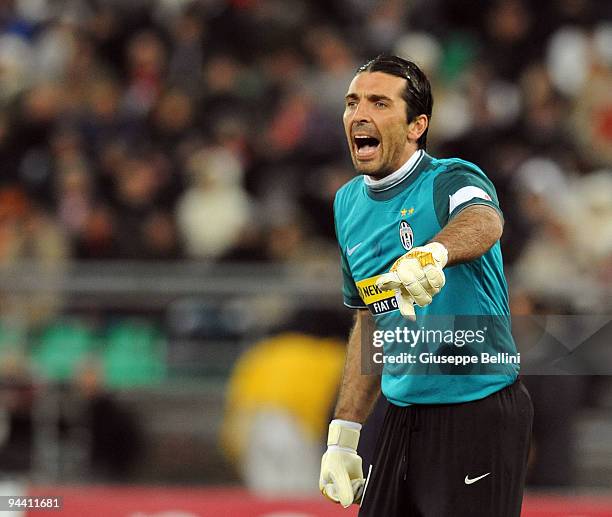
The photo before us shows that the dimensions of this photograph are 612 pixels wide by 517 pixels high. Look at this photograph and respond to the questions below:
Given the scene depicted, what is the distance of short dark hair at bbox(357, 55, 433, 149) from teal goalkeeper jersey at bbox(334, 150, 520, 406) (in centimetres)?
14

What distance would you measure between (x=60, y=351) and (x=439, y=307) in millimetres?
4555

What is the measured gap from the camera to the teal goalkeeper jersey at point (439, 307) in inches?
→ 145

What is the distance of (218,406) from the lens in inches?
308

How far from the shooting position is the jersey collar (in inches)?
148

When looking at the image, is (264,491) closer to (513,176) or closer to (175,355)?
(175,355)

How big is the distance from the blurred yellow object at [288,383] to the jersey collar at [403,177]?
3.54 meters

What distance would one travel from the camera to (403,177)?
3.77 m

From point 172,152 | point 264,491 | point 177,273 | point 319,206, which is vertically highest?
point 172,152

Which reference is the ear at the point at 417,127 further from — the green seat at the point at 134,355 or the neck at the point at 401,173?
the green seat at the point at 134,355

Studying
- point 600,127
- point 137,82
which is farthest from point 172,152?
point 600,127

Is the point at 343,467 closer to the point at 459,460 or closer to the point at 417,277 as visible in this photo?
the point at 459,460

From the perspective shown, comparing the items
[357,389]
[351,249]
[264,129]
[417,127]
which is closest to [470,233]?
[417,127]

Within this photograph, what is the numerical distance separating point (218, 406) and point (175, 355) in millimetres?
430

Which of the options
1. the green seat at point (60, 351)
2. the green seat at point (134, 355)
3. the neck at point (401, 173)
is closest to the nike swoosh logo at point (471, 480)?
the neck at point (401, 173)
